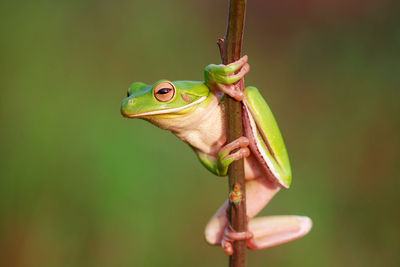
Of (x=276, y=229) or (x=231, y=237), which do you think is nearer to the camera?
(x=231, y=237)

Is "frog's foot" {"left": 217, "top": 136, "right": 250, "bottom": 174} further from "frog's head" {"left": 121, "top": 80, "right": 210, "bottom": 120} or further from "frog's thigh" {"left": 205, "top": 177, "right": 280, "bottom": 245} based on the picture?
"frog's thigh" {"left": 205, "top": 177, "right": 280, "bottom": 245}

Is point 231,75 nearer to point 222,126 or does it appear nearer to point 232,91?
point 232,91

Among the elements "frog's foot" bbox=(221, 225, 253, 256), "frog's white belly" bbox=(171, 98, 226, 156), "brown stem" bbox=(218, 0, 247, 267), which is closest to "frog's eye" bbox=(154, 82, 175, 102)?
"frog's white belly" bbox=(171, 98, 226, 156)

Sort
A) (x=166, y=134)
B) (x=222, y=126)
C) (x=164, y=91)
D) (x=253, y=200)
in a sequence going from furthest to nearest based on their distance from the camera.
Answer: (x=166, y=134) → (x=253, y=200) → (x=222, y=126) → (x=164, y=91)

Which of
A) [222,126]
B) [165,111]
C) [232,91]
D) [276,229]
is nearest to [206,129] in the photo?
[222,126]

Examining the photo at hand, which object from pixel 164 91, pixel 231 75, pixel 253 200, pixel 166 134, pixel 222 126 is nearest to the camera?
pixel 231 75

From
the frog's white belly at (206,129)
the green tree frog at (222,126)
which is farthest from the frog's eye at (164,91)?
the frog's white belly at (206,129)

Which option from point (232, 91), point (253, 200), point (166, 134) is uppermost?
point (166, 134)

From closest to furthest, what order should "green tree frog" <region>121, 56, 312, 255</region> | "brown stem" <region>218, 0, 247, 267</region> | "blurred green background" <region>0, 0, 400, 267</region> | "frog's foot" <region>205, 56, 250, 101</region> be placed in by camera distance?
"brown stem" <region>218, 0, 247, 267</region>, "frog's foot" <region>205, 56, 250, 101</region>, "green tree frog" <region>121, 56, 312, 255</region>, "blurred green background" <region>0, 0, 400, 267</region>
